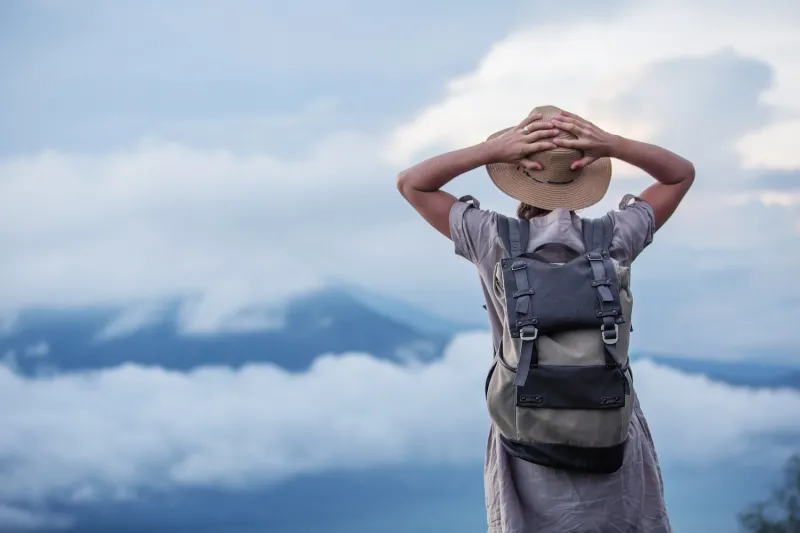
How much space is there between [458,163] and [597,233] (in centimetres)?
30

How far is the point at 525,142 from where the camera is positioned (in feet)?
6.00

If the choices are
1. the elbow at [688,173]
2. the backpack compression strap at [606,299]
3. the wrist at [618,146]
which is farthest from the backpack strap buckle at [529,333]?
the elbow at [688,173]

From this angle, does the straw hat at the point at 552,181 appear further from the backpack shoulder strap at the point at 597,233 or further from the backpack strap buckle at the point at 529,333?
the backpack strap buckle at the point at 529,333

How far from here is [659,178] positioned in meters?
1.98

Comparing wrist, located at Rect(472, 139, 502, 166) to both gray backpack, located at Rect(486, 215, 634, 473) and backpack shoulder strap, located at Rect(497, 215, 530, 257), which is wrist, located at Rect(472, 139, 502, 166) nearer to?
backpack shoulder strap, located at Rect(497, 215, 530, 257)

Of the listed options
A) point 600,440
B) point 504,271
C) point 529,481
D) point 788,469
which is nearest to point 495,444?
point 529,481

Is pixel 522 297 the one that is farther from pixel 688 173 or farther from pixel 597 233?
pixel 688 173

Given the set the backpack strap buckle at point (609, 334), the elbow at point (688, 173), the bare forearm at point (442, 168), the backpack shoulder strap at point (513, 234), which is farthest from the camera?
the elbow at point (688, 173)

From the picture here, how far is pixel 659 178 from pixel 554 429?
62 centimetres

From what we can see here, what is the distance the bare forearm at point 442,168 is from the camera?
1862 millimetres

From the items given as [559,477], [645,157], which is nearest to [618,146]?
[645,157]

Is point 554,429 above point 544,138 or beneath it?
beneath

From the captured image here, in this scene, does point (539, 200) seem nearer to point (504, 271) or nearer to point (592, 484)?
point (504, 271)

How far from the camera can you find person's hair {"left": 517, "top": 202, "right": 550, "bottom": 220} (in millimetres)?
1874
